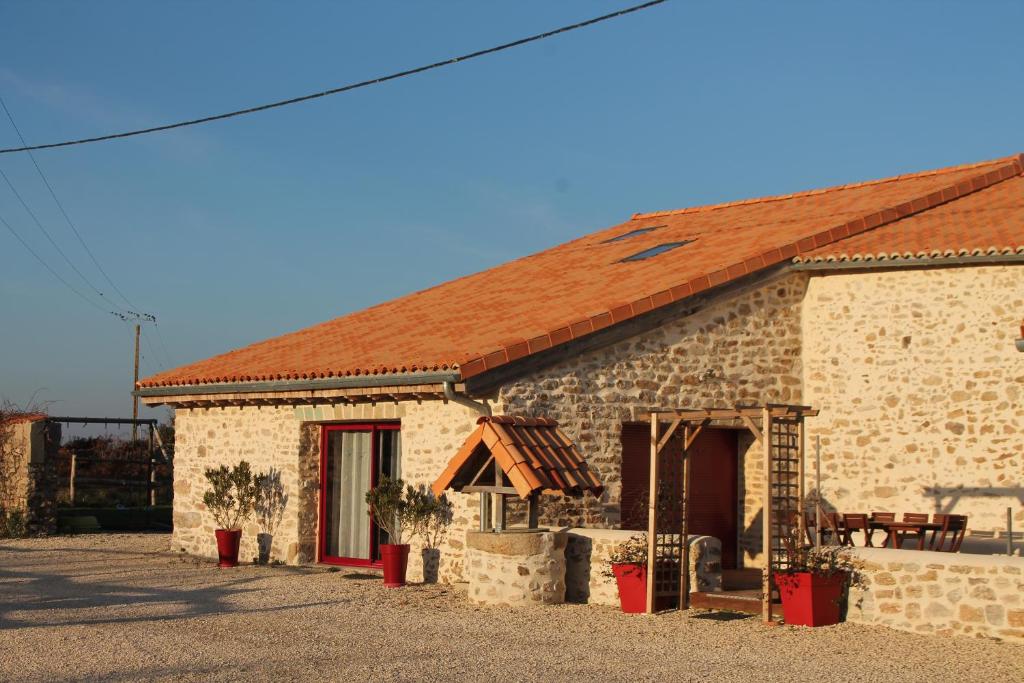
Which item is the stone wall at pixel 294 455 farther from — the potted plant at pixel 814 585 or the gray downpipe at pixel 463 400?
the potted plant at pixel 814 585

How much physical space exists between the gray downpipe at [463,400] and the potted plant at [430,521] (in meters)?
1.19

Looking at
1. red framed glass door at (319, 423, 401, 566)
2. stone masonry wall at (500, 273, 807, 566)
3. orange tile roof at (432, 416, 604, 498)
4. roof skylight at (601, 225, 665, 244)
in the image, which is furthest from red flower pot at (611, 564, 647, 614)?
roof skylight at (601, 225, 665, 244)

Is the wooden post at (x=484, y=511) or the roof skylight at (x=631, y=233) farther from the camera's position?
the roof skylight at (x=631, y=233)

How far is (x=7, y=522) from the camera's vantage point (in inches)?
741

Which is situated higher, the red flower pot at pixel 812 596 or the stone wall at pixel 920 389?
the stone wall at pixel 920 389

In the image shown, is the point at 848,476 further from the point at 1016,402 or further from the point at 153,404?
the point at 153,404

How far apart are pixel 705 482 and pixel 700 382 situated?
1.63 meters

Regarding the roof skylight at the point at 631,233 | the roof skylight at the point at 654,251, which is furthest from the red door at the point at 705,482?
the roof skylight at the point at 631,233

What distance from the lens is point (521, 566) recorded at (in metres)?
11.2

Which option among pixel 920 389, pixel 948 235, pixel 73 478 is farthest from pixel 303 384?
pixel 73 478

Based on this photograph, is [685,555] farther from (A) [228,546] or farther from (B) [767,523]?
(A) [228,546]

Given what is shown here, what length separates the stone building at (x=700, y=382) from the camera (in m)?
13.2

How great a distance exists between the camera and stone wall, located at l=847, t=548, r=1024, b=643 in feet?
30.2

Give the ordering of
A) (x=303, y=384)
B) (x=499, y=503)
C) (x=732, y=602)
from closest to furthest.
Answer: (x=732, y=602) < (x=499, y=503) < (x=303, y=384)
